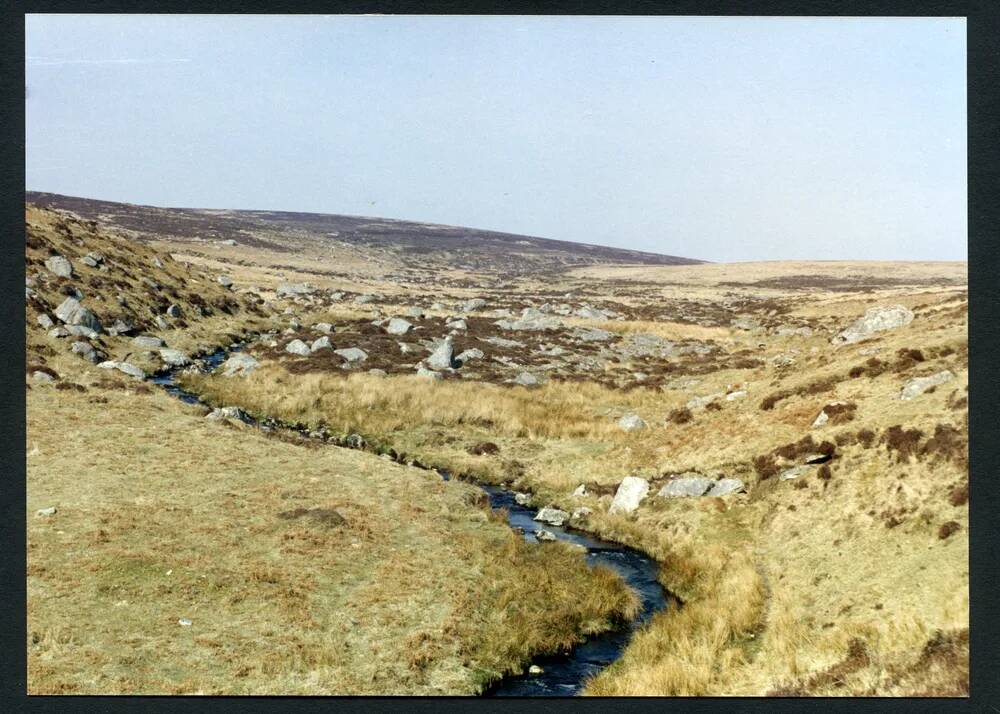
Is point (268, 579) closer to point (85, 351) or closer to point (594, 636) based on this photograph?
point (594, 636)

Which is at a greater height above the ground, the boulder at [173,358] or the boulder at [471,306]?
the boulder at [471,306]

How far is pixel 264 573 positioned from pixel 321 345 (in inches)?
1467

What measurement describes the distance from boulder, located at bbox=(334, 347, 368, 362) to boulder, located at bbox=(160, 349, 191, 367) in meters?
11.2

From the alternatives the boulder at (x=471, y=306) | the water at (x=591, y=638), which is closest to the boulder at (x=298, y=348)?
the water at (x=591, y=638)

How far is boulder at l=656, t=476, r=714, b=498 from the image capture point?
2466 cm

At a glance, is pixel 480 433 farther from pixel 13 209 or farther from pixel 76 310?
pixel 76 310

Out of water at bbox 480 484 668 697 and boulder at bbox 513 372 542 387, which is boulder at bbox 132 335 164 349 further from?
water at bbox 480 484 668 697

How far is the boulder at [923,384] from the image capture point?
22906 millimetres

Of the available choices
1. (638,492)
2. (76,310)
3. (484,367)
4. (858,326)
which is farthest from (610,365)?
(76,310)

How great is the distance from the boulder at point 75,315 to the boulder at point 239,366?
29.8 ft

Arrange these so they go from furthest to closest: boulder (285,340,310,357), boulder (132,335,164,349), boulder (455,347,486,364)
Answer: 1. boulder (455,347,486,364)
2. boulder (285,340,310,357)
3. boulder (132,335,164,349)

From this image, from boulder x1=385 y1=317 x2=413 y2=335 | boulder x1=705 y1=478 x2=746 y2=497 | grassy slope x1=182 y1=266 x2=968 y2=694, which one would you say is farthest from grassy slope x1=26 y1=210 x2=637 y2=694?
boulder x1=385 y1=317 x2=413 y2=335

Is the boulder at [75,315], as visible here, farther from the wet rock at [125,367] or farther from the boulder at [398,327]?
the boulder at [398,327]
